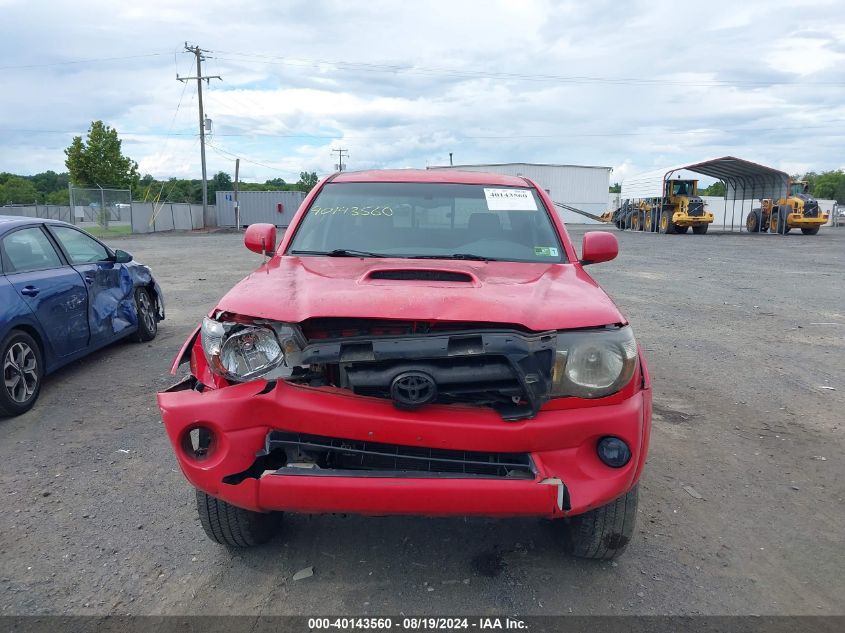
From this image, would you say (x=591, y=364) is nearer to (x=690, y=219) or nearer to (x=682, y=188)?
(x=690, y=219)

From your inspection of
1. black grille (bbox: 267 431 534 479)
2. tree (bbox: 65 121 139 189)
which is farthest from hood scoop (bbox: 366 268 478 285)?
tree (bbox: 65 121 139 189)

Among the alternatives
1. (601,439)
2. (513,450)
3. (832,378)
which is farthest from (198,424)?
(832,378)

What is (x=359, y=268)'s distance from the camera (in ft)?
11.1

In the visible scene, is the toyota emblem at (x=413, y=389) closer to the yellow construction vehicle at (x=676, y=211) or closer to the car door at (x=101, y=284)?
the car door at (x=101, y=284)

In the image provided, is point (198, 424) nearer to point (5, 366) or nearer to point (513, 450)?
point (513, 450)

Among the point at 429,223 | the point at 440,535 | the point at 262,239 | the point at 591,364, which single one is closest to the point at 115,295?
the point at 262,239

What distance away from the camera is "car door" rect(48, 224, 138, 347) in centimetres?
620

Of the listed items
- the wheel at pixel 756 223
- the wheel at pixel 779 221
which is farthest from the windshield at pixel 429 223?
the wheel at pixel 756 223

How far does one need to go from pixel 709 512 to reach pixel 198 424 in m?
2.66

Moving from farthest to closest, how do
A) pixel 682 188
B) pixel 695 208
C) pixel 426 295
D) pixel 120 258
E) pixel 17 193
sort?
pixel 17 193 < pixel 682 188 < pixel 695 208 < pixel 120 258 < pixel 426 295

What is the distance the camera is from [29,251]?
5598 millimetres

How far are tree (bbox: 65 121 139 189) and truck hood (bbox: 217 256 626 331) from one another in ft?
146

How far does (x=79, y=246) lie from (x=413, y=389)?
17.1ft

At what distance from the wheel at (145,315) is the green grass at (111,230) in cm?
2549
